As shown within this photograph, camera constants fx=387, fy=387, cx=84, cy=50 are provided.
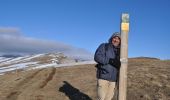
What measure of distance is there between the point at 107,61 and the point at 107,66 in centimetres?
21

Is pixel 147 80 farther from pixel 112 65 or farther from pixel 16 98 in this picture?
pixel 112 65

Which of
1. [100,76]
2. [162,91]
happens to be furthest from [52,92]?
[100,76]

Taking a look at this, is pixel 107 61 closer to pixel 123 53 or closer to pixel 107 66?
pixel 107 66

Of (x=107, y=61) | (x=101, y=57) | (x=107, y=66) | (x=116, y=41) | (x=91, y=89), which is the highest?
(x=116, y=41)

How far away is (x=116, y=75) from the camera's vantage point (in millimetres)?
14555

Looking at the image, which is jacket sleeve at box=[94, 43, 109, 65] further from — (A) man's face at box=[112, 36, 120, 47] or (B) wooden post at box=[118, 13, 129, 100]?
(B) wooden post at box=[118, 13, 129, 100]

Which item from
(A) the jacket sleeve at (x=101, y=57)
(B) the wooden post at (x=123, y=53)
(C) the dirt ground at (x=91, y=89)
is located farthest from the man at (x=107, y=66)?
(C) the dirt ground at (x=91, y=89)

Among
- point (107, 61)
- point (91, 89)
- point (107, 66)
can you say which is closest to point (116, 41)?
point (107, 61)

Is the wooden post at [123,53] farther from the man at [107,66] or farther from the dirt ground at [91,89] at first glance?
the dirt ground at [91,89]

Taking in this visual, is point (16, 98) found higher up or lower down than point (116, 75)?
lower down

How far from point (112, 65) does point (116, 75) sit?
0.52m

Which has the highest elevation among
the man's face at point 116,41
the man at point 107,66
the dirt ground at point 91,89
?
the man's face at point 116,41

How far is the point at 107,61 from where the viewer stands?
47.0 ft

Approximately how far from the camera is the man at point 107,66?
14328 mm
